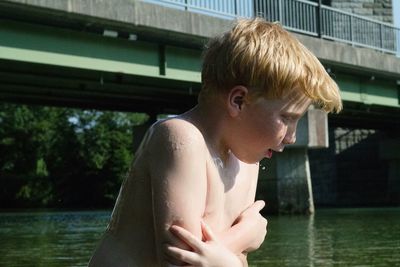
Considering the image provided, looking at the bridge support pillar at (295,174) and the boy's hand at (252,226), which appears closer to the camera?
the boy's hand at (252,226)

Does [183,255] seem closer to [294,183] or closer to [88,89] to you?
[88,89]

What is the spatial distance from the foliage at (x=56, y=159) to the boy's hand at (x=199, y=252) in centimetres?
5589

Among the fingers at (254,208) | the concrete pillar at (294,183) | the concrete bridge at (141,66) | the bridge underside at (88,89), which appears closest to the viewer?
the fingers at (254,208)

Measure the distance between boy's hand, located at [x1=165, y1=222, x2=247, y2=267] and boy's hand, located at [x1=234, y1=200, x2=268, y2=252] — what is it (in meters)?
0.22

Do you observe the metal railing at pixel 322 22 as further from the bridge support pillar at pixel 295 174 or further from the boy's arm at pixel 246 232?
the boy's arm at pixel 246 232

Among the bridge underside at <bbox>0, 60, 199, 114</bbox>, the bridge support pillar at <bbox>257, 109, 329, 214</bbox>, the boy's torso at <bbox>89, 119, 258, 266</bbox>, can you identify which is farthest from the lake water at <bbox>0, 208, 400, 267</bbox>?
the bridge support pillar at <bbox>257, 109, 329, 214</bbox>

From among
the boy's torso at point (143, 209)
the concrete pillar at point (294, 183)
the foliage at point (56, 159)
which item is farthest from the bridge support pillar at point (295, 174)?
the foliage at point (56, 159)

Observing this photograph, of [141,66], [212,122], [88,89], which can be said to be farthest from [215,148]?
[88,89]

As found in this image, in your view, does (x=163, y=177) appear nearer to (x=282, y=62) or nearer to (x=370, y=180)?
(x=282, y=62)

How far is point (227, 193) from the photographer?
246 centimetres

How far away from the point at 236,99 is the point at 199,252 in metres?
0.43

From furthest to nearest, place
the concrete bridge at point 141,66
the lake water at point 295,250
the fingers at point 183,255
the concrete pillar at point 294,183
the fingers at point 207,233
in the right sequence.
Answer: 1. the concrete pillar at point 294,183
2. the concrete bridge at point 141,66
3. the lake water at point 295,250
4. the fingers at point 207,233
5. the fingers at point 183,255

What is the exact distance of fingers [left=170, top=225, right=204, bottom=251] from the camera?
216cm

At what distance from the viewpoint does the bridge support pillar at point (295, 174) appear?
24.3 meters
